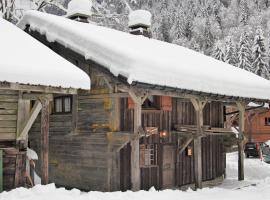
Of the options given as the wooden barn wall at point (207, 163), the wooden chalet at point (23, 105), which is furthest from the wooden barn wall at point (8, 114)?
the wooden barn wall at point (207, 163)

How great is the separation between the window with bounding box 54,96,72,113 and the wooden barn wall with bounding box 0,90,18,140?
4.61m

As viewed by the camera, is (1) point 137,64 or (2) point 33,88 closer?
(2) point 33,88

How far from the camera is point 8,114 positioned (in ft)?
38.2

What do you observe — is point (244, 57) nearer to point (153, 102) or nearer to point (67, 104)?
point (153, 102)

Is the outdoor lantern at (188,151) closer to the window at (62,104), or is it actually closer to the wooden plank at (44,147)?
the window at (62,104)

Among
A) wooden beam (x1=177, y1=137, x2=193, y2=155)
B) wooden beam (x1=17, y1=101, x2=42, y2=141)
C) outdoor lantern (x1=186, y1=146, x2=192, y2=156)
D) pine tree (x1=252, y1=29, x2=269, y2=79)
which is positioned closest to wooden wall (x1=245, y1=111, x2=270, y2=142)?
pine tree (x1=252, y1=29, x2=269, y2=79)

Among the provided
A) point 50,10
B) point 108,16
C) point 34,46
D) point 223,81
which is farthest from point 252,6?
point 34,46

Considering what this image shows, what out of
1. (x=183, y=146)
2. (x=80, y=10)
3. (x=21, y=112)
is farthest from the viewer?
(x=80, y=10)

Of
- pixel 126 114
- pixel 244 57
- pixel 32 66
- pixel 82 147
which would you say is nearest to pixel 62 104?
pixel 82 147

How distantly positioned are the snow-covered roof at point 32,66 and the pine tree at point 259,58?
39.6 m

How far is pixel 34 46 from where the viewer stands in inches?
474

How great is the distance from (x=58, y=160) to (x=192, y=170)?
17.8ft

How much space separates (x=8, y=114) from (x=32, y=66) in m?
1.98

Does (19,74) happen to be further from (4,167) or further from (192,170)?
(192,170)
